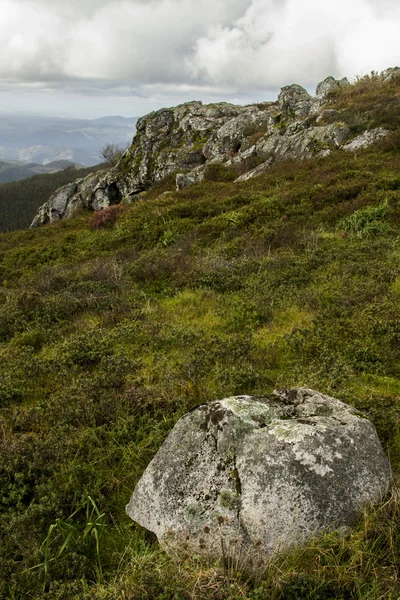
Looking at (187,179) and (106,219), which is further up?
(187,179)

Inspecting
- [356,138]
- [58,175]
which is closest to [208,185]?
[356,138]

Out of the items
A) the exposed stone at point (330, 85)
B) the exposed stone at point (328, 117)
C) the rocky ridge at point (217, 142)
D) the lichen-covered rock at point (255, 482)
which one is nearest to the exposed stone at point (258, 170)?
the rocky ridge at point (217, 142)

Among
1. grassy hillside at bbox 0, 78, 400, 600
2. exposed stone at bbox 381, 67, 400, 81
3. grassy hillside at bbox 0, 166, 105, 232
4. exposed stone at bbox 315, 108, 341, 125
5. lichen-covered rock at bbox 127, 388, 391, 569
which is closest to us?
grassy hillside at bbox 0, 78, 400, 600

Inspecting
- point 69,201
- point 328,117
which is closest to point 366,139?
point 328,117

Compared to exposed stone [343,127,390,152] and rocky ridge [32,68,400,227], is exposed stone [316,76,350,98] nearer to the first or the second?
rocky ridge [32,68,400,227]

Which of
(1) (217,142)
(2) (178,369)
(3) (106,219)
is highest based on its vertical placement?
(1) (217,142)

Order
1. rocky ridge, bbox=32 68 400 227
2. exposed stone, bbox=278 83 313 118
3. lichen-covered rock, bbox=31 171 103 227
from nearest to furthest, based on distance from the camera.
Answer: rocky ridge, bbox=32 68 400 227 < exposed stone, bbox=278 83 313 118 < lichen-covered rock, bbox=31 171 103 227

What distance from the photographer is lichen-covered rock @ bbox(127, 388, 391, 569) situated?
283 cm

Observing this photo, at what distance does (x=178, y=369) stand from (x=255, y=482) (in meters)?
2.98

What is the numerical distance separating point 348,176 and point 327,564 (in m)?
16.7

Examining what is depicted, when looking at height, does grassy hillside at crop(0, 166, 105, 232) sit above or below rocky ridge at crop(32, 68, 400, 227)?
above

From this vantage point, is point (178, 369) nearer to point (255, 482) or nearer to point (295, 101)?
point (255, 482)

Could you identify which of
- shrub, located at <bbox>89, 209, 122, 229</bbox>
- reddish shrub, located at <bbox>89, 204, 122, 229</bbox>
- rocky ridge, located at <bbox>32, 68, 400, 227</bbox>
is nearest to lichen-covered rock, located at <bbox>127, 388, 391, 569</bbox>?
shrub, located at <bbox>89, 209, 122, 229</bbox>

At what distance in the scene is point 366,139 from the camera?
21844 mm
